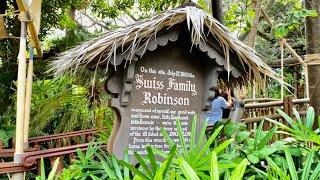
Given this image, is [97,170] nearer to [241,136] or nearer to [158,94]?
[158,94]

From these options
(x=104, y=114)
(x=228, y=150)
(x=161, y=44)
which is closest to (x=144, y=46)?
(x=161, y=44)

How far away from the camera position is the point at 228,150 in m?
2.97

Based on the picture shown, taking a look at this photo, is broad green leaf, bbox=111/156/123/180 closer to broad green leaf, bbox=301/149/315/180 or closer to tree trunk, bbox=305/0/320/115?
broad green leaf, bbox=301/149/315/180

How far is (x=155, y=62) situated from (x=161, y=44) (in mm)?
174

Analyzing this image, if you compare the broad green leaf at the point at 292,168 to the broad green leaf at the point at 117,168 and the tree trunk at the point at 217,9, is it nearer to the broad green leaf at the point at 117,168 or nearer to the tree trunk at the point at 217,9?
the broad green leaf at the point at 117,168

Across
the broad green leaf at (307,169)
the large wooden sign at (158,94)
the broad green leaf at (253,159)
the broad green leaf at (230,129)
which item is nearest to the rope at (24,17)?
the large wooden sign at (158,94)

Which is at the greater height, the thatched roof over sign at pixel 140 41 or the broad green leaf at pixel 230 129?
the thatched roof over sign at pixel 140 41

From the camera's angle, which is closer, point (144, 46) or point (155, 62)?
point (144, 46)

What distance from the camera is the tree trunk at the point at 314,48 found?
4.18 meters

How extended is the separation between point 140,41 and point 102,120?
10.8 feet

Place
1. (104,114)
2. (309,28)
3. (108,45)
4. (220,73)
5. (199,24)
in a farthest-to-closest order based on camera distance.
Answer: (104,114) < (309,28) < (220,73) < (199,24) < (108,45)

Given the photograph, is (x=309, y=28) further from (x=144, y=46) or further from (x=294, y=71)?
(x=294, y=71)

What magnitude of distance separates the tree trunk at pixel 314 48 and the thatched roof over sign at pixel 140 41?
4.51 feet

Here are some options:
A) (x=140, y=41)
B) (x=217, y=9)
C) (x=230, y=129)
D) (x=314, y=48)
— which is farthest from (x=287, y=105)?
(x=140, y=41)
